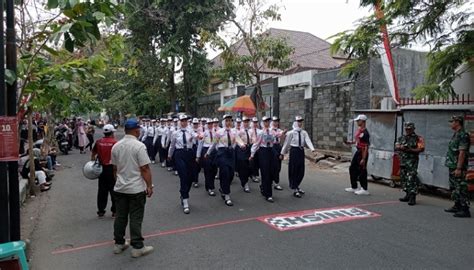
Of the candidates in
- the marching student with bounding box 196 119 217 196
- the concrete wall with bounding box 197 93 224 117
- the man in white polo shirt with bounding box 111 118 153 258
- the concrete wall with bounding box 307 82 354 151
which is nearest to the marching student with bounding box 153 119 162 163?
the marching student with bounding box 196 119 217 196

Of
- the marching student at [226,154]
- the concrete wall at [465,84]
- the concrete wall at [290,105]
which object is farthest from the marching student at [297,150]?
the concrete wall at [290,105]

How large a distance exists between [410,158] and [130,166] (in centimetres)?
568

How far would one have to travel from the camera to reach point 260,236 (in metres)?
5.81

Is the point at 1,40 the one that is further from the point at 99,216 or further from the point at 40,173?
the point at 40,173

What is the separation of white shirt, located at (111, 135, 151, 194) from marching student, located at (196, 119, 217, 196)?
3.43 meters

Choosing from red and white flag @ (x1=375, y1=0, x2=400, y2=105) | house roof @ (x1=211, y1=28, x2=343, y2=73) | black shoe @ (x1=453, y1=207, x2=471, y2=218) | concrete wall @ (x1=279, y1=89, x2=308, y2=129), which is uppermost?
house roof @ (x1=211, y1=28, x2=343, y2=73)

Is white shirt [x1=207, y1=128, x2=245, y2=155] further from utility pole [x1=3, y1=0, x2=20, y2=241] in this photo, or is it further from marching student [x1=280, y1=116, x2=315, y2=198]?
utility pole [x1=3, y1=0, x2=20, y2=241]

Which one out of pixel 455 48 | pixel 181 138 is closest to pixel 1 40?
pixel 181 138

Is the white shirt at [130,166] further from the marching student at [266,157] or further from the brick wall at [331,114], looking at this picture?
the brick wall at [331,114]

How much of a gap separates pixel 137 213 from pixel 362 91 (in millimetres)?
11068

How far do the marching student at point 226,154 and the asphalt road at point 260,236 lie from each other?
35 cm

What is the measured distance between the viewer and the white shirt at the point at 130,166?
5141mm


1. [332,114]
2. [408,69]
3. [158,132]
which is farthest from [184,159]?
[408,69]

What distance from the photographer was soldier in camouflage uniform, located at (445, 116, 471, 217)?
6828 mm
